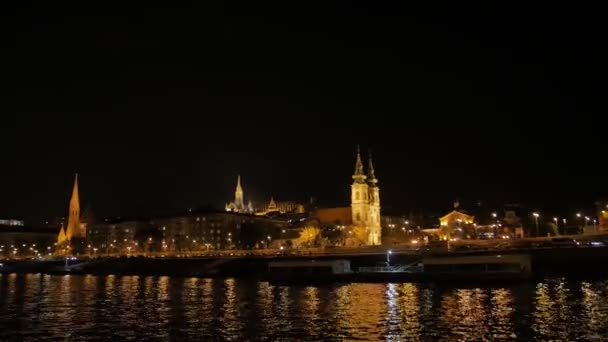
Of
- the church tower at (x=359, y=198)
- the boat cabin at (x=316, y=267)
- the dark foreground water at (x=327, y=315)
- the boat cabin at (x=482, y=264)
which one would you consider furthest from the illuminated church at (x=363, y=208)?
the dark foreground water at (x=327, y=315)

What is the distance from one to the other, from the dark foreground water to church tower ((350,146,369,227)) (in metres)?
133

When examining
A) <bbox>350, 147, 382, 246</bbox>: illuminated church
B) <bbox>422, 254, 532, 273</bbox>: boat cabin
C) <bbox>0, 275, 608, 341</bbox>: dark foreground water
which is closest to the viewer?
<bbox>0, 275, 608, 341</bbox>: dark foreground water

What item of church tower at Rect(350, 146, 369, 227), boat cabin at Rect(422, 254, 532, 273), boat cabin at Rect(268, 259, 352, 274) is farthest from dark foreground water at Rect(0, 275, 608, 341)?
church tower at Rect(350, 146, 369, 227)

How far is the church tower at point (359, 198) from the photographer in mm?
193625

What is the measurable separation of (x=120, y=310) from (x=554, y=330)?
31403 mm

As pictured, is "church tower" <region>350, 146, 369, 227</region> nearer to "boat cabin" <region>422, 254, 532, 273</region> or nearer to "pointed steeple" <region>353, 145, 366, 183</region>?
"pointed steeple" <region>353, 145, 366, 183</region>

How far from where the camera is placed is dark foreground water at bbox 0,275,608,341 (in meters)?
32.7

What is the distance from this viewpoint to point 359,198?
643ft

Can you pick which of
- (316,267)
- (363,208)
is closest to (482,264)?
(316,267)

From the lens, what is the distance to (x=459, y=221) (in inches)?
7446

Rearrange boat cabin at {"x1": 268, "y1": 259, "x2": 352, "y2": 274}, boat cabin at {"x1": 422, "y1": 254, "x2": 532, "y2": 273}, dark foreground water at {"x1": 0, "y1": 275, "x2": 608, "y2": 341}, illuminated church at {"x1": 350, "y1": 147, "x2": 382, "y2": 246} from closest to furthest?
dark foreground water at {"x1": 0, "y1": 275, "x2": 608, "y2": 341}
boat cabin at {"x1": 422, "y1": 254, "x2": 532, "y2": 273}
boat cabin at {"x1": 268, "y1": 259, "x2": 352, "y2": 274}
illuminated church at {"x1": 350, "y1": 147, "x2": 382, "y2": 246}

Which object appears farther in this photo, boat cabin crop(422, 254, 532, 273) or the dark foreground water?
boat cabin crop(422, 254, 532, 273)

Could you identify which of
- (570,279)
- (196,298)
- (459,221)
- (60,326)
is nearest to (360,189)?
(459,221)

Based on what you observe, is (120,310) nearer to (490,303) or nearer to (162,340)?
(162,340)
